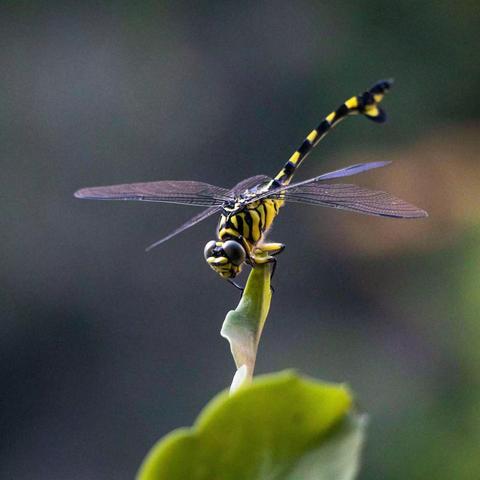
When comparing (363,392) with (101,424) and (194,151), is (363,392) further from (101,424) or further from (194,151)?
(194,151)

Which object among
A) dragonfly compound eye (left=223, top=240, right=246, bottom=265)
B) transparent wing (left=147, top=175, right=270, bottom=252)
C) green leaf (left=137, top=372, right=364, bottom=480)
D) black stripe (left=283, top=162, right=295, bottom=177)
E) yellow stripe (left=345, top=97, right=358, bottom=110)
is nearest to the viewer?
green leaf (left=137, top=372, right=364, bottom=480)

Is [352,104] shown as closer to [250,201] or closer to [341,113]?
[341,113]

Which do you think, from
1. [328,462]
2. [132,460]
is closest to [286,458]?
[328,462]

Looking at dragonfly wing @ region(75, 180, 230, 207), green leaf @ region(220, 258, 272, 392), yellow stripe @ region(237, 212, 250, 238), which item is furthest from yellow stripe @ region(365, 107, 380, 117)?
green leaf @ region(220, 258, 272, 392)

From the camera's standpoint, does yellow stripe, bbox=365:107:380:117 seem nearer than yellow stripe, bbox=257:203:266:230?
No

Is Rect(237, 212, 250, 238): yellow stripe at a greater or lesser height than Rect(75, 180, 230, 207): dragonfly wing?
lesser

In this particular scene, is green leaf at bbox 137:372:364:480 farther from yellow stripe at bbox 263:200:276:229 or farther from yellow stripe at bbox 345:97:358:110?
yellow stripe at bbox 345:97:358:110
